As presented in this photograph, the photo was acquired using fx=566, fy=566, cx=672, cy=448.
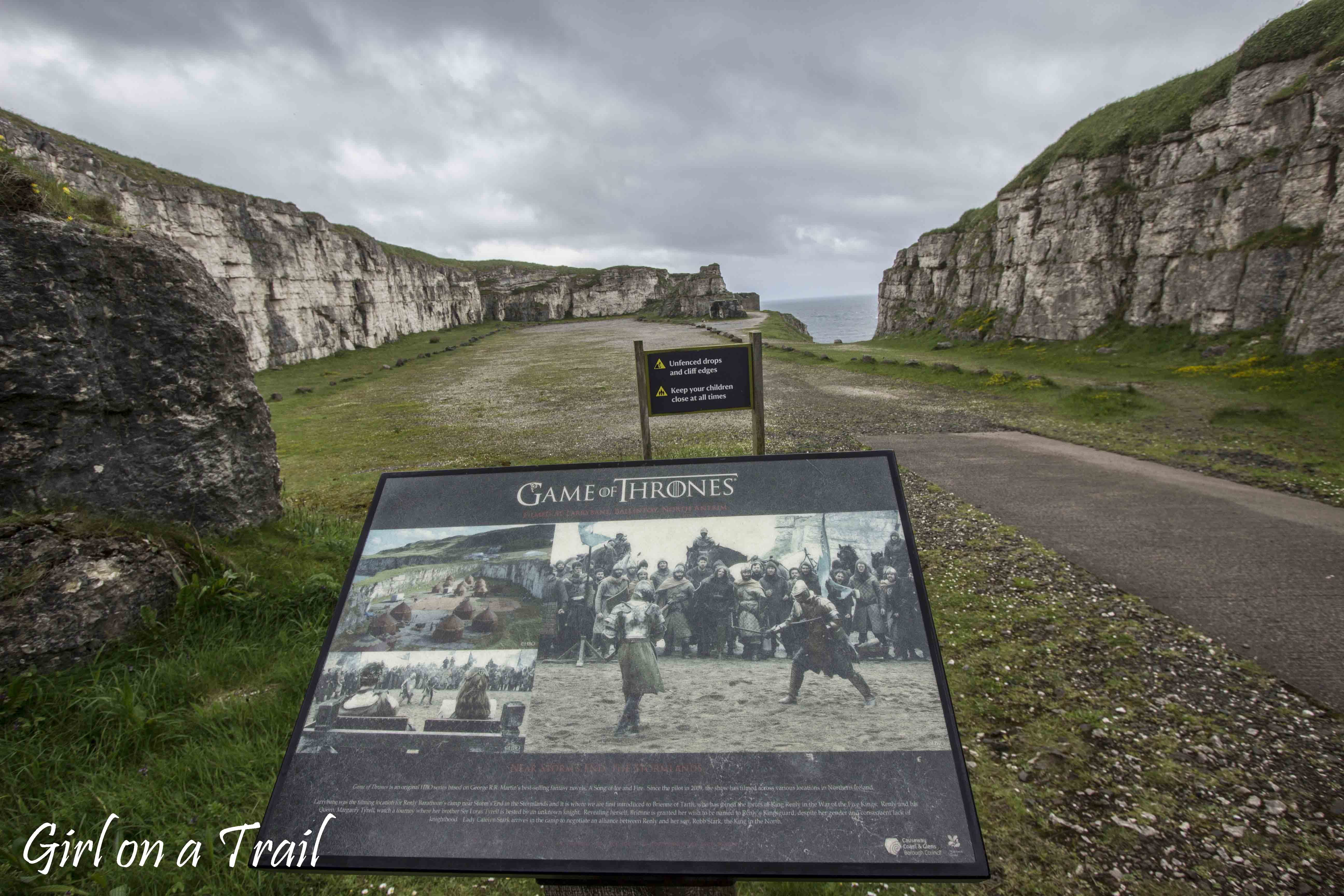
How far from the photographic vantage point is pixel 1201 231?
18.9 metres

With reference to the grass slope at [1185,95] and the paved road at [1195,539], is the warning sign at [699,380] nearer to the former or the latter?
the paved road at [1195,539]

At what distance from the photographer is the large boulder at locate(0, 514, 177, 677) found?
3.96 meters

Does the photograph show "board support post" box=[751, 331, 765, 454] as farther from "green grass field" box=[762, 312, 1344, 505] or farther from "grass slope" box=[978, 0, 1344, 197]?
"grass slope" box=[978, 0, 1344, 197]

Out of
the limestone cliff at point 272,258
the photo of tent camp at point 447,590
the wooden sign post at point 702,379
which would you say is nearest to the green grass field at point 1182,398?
the wooden sign post at point 702,379

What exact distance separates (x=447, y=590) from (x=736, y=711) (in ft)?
5.44

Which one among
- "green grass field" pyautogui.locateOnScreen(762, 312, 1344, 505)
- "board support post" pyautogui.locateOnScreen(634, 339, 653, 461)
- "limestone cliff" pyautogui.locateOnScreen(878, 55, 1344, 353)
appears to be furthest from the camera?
"limestone cliff" pyautogui.locateOnScreen(878, 55, 1344, 353)

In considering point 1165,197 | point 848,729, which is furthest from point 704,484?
point 1165,197

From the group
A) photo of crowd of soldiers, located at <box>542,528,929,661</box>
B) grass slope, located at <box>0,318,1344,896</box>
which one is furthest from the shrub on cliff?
photo of crowd of soldiers, located at <box>542,528,929,661</box>

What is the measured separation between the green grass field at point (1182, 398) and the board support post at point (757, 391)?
892 cm

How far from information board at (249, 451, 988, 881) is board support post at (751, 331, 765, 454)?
2.77 meters

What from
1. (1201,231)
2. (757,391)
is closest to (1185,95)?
(1201,231)

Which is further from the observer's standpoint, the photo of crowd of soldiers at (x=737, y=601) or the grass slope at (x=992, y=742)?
the grass slope at (x=992, y=742)

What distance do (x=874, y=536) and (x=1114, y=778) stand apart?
9.25 ft

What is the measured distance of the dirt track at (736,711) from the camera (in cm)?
257
